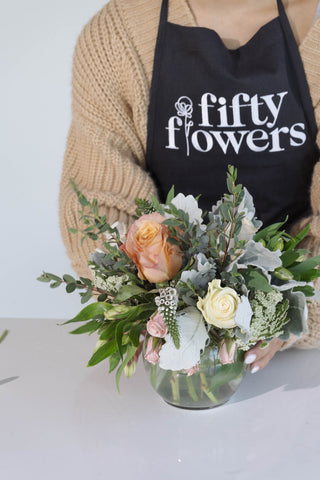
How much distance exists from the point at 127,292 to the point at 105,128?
48 centimetres

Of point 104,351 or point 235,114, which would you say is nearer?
point 104,351

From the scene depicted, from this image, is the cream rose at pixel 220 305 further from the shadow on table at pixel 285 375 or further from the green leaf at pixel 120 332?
the shadow on table at pixel 285 375

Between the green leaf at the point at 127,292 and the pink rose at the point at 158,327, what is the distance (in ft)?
0.14

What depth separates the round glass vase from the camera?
0.75 metres

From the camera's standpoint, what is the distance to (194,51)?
1086mm

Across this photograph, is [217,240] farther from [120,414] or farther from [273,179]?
[273,179]

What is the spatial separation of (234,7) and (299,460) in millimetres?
756

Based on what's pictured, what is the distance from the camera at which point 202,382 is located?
77cm

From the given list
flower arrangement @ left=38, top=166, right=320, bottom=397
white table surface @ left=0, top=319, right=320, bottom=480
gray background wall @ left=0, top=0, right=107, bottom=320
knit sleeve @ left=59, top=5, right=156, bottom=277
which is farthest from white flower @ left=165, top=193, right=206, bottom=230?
gray background wall @ left=0, top=0, right=107, bottom=320

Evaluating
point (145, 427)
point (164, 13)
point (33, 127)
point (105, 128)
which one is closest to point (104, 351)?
point (145, 427)

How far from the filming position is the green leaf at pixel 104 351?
715 mm

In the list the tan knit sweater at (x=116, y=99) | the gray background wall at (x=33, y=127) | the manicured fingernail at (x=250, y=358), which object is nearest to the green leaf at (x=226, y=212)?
the manicured fingernail at (x=250, y=358)

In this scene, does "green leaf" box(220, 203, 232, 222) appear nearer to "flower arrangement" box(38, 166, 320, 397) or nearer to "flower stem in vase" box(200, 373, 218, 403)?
"flower arrangement" box(38, 166, 320, 397)

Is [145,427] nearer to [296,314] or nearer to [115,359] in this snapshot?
[115,359]
